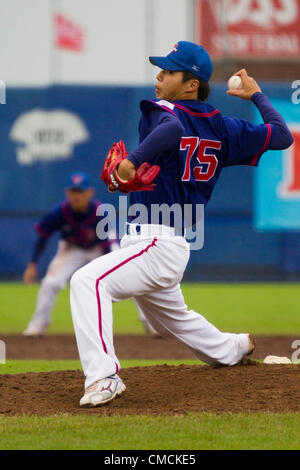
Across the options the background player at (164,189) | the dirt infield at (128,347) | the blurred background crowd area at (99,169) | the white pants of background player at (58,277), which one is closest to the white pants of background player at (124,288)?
the background player at (164,189)

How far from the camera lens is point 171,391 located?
4664 mm

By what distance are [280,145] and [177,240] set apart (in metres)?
0.84

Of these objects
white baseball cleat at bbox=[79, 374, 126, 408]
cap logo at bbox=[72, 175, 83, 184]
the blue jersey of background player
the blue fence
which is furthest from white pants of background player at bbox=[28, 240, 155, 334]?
white baseball cleat at bbox=[79, 374, 126, 408]

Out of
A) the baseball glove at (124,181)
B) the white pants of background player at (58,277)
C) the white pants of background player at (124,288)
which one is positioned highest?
the baseball glove at (124,181)

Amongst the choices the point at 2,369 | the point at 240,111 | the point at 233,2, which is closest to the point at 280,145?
the point at 2,369

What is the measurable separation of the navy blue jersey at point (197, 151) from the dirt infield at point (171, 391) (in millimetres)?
936

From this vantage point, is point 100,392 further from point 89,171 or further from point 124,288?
point 89,171

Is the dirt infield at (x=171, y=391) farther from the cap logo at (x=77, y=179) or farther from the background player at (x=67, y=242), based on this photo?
the cap logo at (x=77, y=179)

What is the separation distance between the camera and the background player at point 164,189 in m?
4.18

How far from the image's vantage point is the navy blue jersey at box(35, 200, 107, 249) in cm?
941

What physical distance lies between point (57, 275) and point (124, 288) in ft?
17.3

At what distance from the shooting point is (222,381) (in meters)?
4.77

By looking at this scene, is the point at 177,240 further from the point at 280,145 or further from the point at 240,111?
the point at 240,111

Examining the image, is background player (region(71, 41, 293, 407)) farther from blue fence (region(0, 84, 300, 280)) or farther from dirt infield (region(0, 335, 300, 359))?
blue fence (region(0, 84, 300, 280))
